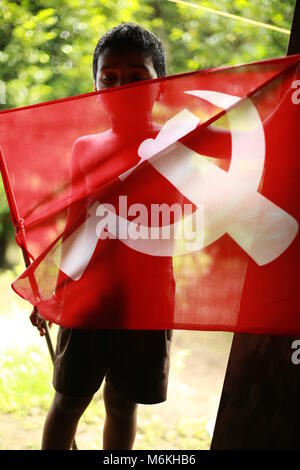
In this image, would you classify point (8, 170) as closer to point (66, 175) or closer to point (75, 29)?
point (66, 175)

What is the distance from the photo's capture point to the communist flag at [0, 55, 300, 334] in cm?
150

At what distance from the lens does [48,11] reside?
3.63 meters

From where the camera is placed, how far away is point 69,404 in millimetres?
1723

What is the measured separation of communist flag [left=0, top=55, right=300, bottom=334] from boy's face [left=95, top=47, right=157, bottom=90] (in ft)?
0.37

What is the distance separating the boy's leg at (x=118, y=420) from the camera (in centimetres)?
184

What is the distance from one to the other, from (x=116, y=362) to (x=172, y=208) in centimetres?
67

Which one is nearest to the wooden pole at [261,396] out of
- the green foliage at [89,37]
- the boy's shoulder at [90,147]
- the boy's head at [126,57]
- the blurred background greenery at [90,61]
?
the boy's head at [126,57]

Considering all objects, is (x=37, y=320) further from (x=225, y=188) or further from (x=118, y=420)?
(x=225, y=188)

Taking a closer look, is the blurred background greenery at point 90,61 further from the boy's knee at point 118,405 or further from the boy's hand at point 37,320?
the boy's hand at point 37,320

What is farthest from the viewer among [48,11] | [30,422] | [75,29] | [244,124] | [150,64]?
[75,29]

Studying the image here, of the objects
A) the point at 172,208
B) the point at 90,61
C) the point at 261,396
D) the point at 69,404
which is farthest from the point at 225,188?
the point at 90,61

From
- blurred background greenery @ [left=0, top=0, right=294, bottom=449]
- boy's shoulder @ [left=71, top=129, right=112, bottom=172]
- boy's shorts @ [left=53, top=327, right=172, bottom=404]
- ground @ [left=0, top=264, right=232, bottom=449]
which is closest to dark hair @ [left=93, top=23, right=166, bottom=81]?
boy's shoulder @ [left=71, top=129, right=112, bottom=172]
